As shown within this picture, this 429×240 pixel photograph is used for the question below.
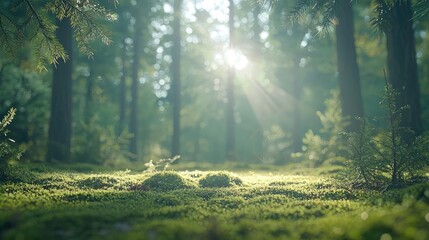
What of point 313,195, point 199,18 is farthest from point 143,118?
point 313,195

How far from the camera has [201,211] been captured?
22.1ft

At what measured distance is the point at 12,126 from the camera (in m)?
17.0

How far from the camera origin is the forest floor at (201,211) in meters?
5.32

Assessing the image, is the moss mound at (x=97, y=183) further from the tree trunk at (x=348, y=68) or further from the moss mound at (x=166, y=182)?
the tree trunk at (x=348, y=68)

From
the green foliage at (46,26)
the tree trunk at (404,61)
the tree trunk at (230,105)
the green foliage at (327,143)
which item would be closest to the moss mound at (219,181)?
the green foliage at (46,26)

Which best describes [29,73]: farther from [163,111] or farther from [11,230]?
[163,111]

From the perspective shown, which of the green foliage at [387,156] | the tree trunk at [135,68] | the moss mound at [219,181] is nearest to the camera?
the green foliage at [387,156]

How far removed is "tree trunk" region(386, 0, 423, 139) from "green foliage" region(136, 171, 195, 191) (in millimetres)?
6393

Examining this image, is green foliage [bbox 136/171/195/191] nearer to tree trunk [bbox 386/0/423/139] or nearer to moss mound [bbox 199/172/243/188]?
moss mound [bbox 199/172/243/188]

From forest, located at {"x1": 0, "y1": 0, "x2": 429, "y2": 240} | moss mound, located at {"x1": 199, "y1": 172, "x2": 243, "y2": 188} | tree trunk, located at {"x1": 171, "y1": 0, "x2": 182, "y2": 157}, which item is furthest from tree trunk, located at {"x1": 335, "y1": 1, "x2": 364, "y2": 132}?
tree trunk, located at {"x1": 171, "y1": 0, "x2": 182, "y2": 157}

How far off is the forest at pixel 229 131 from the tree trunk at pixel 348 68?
0.17 ft

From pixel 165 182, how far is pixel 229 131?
15.2 meters

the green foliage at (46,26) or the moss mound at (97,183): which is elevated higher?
the green foliage at (46,26)

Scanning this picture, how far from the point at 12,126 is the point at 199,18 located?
15264 millimetres
